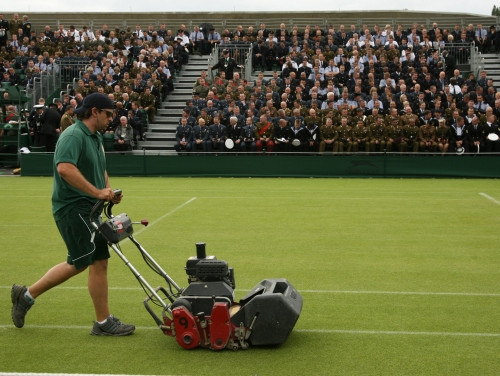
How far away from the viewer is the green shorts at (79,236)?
22.1ft

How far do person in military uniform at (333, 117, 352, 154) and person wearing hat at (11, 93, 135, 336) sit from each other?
19.4 m

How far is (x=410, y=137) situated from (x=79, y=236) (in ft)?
66.9

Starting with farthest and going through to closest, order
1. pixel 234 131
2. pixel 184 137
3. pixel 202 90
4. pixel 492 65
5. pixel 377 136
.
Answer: pixel 492 65, pixel 202 90, pixel 184 137, pixel 234 131, pixel 377 136

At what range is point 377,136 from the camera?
25953 mm

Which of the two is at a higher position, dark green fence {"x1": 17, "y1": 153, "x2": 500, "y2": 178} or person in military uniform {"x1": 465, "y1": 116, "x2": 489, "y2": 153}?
person in military uniform {"x1": 465, "y1": 116, "x2": 489, "y2": 153}

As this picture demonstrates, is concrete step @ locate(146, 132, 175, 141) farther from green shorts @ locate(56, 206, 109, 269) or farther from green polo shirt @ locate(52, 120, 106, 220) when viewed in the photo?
green shorts @ locate(56, 206, 109, 269)

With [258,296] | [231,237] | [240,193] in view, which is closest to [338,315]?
[258,296]

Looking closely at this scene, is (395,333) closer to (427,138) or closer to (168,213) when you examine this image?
(168,213)

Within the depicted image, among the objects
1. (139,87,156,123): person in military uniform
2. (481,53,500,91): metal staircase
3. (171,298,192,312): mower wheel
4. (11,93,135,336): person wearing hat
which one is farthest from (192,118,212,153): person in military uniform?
(171,298,192,312): mower wheel

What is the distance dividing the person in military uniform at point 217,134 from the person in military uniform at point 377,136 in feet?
16.3

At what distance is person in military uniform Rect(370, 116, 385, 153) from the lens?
25844mm

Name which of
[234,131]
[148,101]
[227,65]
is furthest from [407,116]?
[148,101]

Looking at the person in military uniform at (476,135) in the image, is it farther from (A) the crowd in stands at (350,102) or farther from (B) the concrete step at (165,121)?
(B) the concrete step at (165,121)

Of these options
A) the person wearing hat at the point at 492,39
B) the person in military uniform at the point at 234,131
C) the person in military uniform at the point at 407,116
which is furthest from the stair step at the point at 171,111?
the person wearing hat at the point at 492,39
